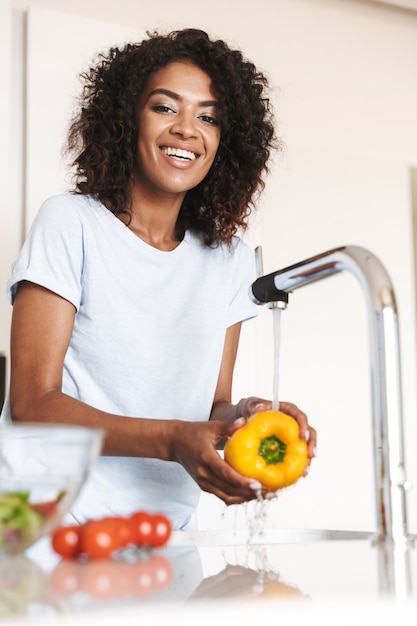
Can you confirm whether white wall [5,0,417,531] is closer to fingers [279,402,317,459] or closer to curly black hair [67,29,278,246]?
curly black hair [67,29,278,246]

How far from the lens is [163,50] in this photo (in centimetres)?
181

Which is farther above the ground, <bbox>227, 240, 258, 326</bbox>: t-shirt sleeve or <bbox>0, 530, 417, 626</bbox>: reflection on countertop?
<bbox>227, 240, 258, 326</bbox>: t-shirt sleeve

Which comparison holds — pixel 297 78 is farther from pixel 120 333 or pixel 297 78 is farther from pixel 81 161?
pixel 120 333

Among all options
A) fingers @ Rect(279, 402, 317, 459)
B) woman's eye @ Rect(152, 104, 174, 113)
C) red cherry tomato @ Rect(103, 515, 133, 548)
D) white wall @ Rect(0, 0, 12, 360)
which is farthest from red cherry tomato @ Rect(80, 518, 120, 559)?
white wall @ Rect(0, 0, 12, 360)

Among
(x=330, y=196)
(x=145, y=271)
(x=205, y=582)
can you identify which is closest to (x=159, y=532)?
(x=205, y=582)

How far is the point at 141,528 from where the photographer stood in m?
0.96

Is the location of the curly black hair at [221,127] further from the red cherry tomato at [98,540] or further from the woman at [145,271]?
the red cherry tomato at [98,540]

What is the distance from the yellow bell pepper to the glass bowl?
1.45 ft

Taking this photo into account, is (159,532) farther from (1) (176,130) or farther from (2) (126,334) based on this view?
(1) (176,130)

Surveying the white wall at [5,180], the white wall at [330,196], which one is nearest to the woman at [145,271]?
the white wall at [5,180]

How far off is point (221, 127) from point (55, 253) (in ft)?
1.61

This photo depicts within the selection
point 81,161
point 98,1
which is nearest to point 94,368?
point 81,161

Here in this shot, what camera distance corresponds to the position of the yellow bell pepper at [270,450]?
4.08ft

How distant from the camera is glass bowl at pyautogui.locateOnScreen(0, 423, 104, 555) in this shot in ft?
2.63
